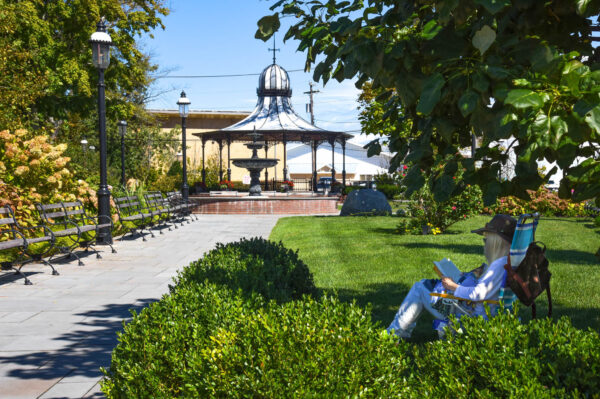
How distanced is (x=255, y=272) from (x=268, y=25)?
1996 mm

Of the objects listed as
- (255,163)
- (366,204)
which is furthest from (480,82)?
(255,163)

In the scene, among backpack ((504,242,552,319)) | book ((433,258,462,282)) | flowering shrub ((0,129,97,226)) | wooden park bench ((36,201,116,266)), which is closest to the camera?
backpack ((504,242,552,319))

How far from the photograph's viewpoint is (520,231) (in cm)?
392

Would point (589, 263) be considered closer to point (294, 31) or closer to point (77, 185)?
point (294, 31)

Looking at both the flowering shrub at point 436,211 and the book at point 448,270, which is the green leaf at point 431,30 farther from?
the flowering shrub at point 436,211

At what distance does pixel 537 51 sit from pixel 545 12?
608mm

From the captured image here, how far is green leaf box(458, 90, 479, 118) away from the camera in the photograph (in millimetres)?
2186

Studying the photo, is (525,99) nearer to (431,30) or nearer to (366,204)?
(431,30)

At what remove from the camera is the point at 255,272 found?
4336mm

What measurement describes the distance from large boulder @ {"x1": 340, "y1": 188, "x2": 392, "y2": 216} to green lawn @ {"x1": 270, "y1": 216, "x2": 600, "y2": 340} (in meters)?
3.71

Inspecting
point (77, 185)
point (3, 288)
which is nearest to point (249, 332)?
point (3, 288)

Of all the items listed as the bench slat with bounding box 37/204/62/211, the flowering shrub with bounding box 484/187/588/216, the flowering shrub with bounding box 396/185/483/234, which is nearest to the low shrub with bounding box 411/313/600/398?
the bench slat with bounding box 37/204/62/211

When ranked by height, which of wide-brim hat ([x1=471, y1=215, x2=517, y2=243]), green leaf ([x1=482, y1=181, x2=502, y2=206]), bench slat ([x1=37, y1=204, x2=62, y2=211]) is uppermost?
green leaf ([x1=482, y1=181, x2=502, y2=206])

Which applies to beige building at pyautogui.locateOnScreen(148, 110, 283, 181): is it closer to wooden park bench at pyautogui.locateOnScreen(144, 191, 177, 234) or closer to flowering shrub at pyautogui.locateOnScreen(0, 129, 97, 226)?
wooden park bench at pyautogui.locateOnScreen(144, 191, 177, 234)
